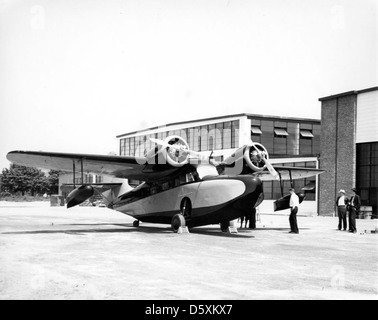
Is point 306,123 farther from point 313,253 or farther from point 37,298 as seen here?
point 37,298

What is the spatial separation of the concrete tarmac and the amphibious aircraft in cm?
201

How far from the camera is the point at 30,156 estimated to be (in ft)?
57.8

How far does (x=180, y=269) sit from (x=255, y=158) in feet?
31.4

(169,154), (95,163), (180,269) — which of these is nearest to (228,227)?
(169,154)

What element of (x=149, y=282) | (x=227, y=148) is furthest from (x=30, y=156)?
(x=227, y=148)

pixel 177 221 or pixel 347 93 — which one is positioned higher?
pixel 347 93

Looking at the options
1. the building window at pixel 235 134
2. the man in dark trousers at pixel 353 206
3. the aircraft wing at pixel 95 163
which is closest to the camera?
the aircraft wing at pixel 95 163

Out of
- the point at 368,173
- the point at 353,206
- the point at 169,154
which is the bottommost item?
the point at 353,206

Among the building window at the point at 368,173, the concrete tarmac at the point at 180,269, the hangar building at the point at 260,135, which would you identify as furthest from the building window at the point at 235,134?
the concrete tarmac at the point at 180,269

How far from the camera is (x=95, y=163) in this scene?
19156 millimetres

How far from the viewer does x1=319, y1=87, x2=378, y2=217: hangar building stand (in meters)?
40.8

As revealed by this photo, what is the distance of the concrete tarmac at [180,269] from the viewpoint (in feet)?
23.2

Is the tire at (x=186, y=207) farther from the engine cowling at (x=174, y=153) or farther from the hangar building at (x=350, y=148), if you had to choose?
the hangar building at (x=350, y=148)

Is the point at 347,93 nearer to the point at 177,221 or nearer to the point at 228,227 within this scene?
the point at 228,227
